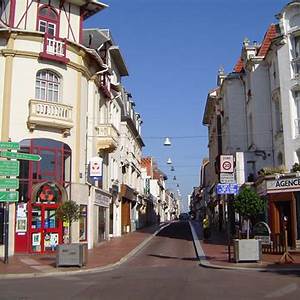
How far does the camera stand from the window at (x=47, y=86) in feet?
83.2

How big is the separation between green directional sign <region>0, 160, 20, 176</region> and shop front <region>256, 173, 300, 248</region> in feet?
41.2

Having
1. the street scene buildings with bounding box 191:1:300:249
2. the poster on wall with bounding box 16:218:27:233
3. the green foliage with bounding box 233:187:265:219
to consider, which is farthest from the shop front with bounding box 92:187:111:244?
the green foliage with bounding box 233:187:265:219

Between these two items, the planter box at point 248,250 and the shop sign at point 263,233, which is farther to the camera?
the shop sign at point 263,233

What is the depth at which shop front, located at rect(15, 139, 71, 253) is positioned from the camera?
24016 millimetres

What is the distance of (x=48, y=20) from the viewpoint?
26.2 m

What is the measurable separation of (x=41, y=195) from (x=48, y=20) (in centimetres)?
913

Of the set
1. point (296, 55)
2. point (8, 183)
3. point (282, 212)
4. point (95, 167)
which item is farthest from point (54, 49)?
point (282, 212)

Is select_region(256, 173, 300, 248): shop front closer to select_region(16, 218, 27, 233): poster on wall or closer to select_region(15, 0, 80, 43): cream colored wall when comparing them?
select_region(16, 218, 27, 233): poster on wall

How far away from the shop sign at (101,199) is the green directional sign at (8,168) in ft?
32.9

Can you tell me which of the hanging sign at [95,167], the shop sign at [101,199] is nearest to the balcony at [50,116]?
the hanging sign at [95,167]

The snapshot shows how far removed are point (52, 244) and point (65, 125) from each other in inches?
236

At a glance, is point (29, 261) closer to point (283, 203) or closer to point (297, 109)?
point (283, 203)

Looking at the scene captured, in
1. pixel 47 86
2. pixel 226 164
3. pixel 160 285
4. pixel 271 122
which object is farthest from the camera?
pixel 271 122

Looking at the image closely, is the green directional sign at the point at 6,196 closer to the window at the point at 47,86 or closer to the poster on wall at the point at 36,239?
the poster on wall at the point at 36,239
